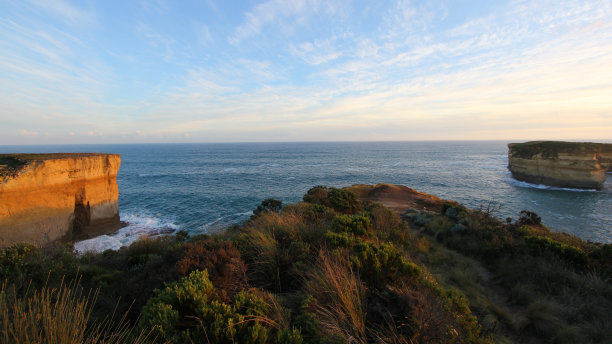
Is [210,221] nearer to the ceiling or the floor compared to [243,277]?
nearer to the floor

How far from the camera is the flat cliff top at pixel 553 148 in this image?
28.9 meters

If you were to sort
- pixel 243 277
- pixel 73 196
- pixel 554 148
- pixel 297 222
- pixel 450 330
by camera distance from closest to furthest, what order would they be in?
1. pixel 450 330
2. pixel 243 277
3. pixel 297 222
4. pixel 73 196
5. pixel 554 148

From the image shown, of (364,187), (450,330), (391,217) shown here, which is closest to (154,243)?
(450,330)

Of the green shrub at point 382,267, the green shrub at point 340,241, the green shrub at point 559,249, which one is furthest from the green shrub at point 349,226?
the green shrub at point 559,249

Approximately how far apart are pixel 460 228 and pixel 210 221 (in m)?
17.8

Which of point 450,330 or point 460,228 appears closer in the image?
point 450,330

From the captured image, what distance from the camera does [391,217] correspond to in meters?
10.8

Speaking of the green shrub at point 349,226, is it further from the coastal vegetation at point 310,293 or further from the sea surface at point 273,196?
the sea surface at point 273,196

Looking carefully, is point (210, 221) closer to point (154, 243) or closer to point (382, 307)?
point (154, 243)

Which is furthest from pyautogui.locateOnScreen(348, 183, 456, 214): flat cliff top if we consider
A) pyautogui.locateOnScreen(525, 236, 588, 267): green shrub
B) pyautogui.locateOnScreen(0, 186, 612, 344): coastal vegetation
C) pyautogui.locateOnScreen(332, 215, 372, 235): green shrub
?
pyautogui.locateOnScreen(332, 215, 372, 235): green shrub

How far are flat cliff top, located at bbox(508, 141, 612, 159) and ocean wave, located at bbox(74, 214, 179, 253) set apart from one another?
1791 inches

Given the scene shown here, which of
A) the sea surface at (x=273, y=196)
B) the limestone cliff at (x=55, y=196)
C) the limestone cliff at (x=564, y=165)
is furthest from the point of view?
the limestone cliff at (x=564, y=165)

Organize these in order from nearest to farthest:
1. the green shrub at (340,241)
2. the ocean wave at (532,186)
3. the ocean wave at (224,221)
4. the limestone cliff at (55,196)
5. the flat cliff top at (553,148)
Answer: the green shrub at (340,241) → the limestone cliff at (55,196) → the ocean wave at (224,221) → the flat cliff top at (553,148) → the ocean wave at (532,186)

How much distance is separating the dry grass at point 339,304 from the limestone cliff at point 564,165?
138 ft
